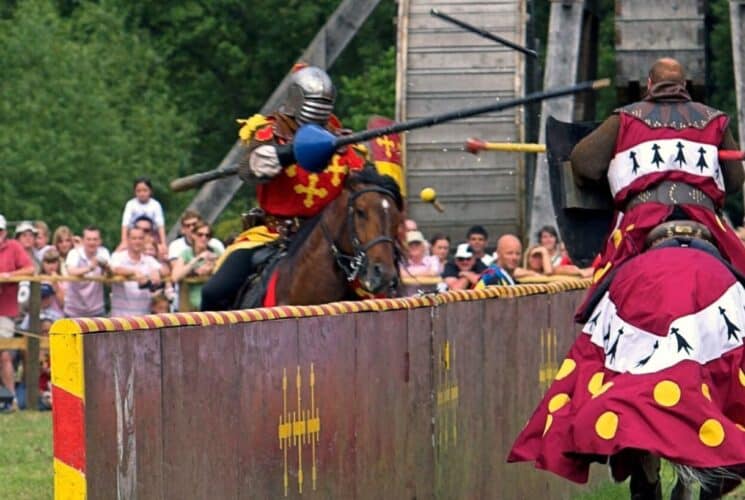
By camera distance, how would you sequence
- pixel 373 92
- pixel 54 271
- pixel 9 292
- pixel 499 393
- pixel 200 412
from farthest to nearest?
pixel 373 92 → pixel 54 271 → pixel 9 292 → pixel 499 393 → pixel 200 412

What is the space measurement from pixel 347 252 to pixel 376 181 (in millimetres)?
454

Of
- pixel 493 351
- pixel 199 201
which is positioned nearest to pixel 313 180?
pixel 493 351

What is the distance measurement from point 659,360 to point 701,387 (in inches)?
7.6

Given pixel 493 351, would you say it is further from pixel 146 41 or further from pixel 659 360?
pixel 146 41

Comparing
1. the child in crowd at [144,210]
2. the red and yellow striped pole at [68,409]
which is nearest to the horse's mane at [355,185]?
the red and yellow striped pole at [68,409]

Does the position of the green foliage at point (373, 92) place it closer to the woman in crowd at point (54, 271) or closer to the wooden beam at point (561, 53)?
the wooden beam at point (561, 53)

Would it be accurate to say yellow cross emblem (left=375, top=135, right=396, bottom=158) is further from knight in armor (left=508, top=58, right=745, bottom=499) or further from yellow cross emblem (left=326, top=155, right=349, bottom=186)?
knight in armor (left=508, top=58, right=745, bottom=499)

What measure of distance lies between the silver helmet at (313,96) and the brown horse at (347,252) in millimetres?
515

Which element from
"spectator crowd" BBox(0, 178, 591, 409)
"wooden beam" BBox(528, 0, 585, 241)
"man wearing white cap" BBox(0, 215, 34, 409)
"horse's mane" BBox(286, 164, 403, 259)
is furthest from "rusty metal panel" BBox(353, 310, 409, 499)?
"wooden beam" BBox(528, 0, 585, 241)

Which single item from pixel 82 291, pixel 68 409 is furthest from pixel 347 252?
pixel 82 291

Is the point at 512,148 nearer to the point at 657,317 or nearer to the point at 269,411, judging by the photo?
the point at 657,317

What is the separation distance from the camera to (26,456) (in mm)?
13797

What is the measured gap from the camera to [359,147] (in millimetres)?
12641

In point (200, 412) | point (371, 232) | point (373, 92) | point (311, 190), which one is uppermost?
point (373, 92)
